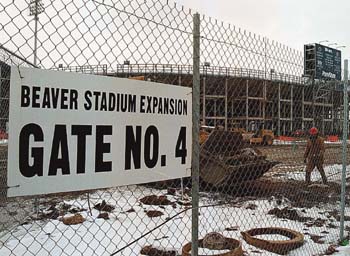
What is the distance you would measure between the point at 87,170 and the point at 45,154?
0.32 metres

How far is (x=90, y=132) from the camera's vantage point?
269 centimetres

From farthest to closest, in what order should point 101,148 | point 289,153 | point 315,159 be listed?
point 315,159
point 289,153
point 101,148

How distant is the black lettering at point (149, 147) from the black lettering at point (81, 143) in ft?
1.81

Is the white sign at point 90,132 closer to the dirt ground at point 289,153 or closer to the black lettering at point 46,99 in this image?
the black lettering at point 46,99

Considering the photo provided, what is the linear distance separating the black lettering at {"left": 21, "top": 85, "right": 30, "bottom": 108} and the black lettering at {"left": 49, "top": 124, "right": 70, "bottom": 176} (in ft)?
0.75

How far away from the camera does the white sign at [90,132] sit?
240 cm

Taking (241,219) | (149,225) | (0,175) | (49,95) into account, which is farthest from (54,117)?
(241,219)

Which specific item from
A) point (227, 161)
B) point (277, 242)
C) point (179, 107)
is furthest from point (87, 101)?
point (227, 161)

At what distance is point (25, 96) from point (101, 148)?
62cm

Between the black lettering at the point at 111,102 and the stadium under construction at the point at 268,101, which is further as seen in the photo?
the stadium under construction at the point at 268,101

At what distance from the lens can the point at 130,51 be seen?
326 cm

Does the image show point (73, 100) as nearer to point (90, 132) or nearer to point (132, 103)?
point (90, 132)

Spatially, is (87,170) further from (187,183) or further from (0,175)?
(187,183)

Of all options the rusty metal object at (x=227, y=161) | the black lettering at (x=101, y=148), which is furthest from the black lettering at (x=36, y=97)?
the rusty metal object at (x=227, y=161)
